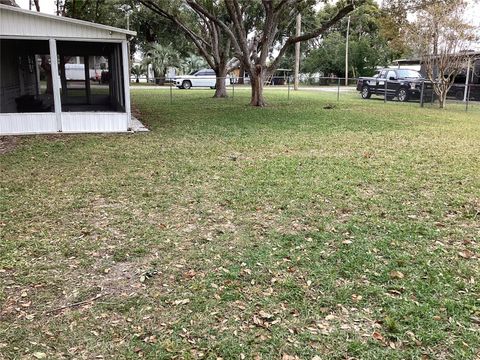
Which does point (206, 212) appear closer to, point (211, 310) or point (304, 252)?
point (304, 252)

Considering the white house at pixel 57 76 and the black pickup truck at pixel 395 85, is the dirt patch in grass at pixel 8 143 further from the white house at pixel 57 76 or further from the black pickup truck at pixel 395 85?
the black pickup truck at pixel 395 85

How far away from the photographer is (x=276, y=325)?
3.09m

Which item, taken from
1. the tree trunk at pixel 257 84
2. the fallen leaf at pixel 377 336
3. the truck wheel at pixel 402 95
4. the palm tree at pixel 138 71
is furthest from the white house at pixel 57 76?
the palm tree at pixel 138 71

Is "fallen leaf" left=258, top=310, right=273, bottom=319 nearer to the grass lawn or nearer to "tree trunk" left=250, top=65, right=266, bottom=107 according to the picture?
the grass lawn

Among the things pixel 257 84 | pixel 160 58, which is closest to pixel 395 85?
pixel 257 84

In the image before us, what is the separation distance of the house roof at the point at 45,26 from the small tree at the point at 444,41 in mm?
12885

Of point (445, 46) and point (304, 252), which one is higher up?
point (445, 46)

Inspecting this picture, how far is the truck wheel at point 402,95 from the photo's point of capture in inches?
835

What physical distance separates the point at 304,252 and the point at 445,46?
53.3 ft

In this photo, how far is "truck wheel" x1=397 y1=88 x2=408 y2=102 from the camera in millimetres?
21219

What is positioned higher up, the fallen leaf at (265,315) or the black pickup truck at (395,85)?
the black pickup truck at (395,85)

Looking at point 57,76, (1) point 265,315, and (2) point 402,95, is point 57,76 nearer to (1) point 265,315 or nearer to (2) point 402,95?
(1) point 265,315

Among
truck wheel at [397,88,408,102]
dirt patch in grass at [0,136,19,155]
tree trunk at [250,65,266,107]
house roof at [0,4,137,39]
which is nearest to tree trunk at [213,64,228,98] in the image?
tree trunk at [250,65,266,107]

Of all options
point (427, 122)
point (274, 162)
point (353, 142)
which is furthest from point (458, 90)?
point (274, 162)
